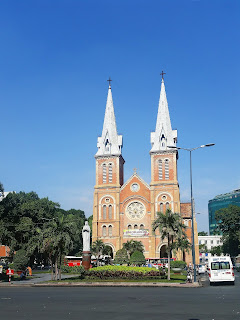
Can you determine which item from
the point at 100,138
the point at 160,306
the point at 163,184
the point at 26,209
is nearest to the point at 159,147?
the point at 163,184

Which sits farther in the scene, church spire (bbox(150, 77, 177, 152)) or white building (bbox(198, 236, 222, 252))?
white building (bbox(198, 236, 222, 252))

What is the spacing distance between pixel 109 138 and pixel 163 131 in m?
10.7

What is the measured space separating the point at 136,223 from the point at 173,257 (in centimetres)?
905

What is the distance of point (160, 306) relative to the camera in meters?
15.1

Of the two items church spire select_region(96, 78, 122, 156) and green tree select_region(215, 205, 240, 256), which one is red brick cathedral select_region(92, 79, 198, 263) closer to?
church spire select_region(96, 78, 122, 156)

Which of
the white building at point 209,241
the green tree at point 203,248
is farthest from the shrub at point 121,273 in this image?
the white building at point 209,241

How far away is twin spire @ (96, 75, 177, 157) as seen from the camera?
76188 mm

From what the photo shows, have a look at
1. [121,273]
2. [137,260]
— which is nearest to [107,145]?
[137,260]

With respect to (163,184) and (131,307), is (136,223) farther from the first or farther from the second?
(131,307)

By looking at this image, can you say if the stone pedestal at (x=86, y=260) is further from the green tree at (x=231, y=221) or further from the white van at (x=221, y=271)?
the green tree at (x=231, y=221)

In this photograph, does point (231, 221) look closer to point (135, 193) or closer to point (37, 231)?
point (135, 193)

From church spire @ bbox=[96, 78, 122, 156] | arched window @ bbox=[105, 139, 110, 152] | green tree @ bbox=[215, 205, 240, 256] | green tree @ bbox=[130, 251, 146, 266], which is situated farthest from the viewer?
green tree @ bbox=[215, 205, 240, 256]

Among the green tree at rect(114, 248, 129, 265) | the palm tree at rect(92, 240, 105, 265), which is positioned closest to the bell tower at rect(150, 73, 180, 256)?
the green tree at rect(114, 248, 129, 265)

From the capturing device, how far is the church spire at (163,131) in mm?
75812
